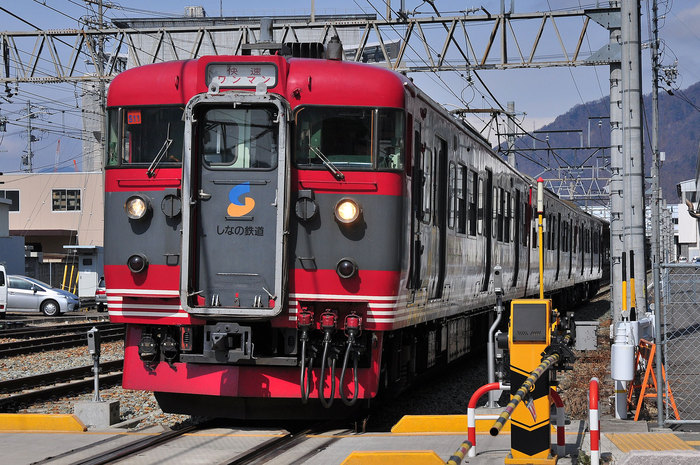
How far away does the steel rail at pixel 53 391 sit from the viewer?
11914mm

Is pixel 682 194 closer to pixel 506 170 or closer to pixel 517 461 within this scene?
pixel 506 170

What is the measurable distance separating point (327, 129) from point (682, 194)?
103m

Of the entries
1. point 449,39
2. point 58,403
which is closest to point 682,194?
point 449,39

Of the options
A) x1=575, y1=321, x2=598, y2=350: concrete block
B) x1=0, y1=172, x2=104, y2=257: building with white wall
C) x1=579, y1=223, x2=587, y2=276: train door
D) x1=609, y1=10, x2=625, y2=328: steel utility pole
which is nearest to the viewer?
x1=575, y1=321, x2=598, y2=350: concrete block

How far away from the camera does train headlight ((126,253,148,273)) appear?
29.2 ft

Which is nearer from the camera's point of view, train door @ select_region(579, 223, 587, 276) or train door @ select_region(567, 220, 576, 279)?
train door @ select_region(567, 220, 576, 279)

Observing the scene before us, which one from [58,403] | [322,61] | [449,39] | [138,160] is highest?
[449,39]

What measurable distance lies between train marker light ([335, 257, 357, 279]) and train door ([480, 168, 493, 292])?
5982mm

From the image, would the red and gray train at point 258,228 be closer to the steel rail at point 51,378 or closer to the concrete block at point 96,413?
the concrete block at point 96,413

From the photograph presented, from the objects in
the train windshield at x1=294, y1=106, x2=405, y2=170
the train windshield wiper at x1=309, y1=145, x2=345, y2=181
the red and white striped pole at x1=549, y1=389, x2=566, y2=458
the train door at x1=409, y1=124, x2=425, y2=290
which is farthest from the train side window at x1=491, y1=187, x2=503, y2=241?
the red and white striped pole at x1=549, y1=389, x2=566, y2=458

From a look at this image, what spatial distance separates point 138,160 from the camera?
358 inches

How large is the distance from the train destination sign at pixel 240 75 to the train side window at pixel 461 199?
4.05 m

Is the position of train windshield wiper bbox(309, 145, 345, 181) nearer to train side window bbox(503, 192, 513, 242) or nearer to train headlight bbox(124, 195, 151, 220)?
train headlight bbox(124, 195, 151, 220)

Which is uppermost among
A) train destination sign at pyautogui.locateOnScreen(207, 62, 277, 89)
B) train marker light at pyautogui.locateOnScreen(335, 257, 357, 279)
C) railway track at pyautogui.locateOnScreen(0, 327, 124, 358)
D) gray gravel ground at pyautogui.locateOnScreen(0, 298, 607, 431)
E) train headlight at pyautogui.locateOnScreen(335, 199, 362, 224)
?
train destination sign at pyautogui.locateOnScreen(207, 62, 277, 89)
